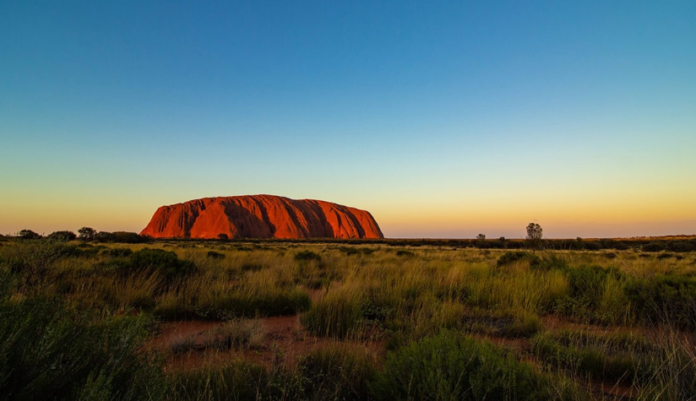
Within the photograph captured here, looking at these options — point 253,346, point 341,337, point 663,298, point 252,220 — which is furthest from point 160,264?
point 252,220

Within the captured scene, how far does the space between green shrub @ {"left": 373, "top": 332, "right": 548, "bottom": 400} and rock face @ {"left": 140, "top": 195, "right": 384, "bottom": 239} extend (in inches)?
3059

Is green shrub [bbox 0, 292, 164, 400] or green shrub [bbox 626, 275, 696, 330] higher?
green shrub [bbox 0, 292, 164, 400]

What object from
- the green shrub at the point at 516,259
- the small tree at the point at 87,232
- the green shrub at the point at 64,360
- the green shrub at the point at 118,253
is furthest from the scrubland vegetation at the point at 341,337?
the small tree at the point at 87,232

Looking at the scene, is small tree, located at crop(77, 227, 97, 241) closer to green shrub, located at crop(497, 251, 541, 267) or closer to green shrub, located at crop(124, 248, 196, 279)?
green shrub, located at crop(124, 248, 196, 279)

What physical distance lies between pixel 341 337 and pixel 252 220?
82.8 m

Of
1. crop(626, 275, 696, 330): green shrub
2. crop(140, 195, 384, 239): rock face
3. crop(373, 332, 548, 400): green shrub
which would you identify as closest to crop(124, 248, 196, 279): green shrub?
crop(373, 332, 548, 400): green shrub

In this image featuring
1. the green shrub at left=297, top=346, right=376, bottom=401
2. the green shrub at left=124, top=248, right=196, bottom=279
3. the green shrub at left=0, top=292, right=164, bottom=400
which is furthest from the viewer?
the green shrub at left=124, top=248, right=196, bottom=279

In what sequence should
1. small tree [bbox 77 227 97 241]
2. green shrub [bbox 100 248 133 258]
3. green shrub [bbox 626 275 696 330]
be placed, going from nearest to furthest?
green shrub [bbox 626 275 696 330] < green shrub [bbox 100 248 133 258] < small tree [bbox 77 227 97 241]

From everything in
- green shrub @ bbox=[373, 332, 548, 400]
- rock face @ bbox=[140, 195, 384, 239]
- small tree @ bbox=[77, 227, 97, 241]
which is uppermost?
rock face @ bbox=[140, 195, 384, 239]

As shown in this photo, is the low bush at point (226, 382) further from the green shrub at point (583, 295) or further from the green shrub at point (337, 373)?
the green shrub at point (583, 295)

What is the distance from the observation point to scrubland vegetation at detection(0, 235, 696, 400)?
1.92 meters

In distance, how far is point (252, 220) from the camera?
274 ft

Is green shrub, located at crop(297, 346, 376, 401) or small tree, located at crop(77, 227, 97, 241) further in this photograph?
small tree, located at crop(77, 227, 97, 241)

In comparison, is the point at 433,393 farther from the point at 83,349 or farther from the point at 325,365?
the point at 83,349
